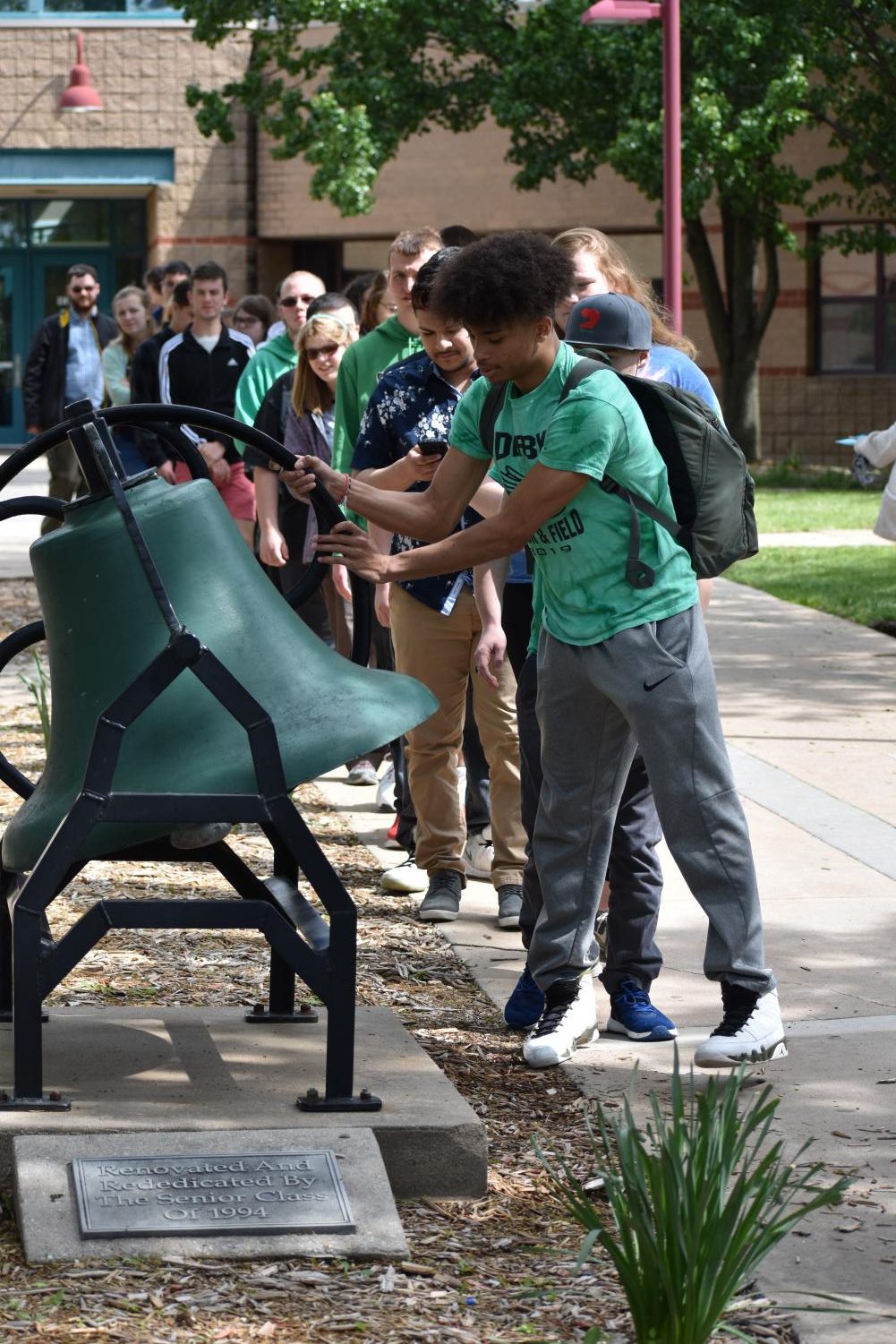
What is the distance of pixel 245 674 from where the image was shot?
385cm

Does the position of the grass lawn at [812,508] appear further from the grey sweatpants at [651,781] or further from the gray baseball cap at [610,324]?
the grey sweatpants at [651,781]

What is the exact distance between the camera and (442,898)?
6016 mm

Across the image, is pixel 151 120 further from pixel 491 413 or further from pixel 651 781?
pixel 651 781

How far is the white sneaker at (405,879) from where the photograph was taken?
6320 millimetres

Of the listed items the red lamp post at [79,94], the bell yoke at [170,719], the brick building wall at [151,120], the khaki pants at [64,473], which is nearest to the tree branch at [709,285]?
→ the brick building wall at [151,120]

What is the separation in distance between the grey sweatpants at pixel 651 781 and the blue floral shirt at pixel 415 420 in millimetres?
1406

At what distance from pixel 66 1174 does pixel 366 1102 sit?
0.62m

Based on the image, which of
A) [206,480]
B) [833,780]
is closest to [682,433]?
[206,480]

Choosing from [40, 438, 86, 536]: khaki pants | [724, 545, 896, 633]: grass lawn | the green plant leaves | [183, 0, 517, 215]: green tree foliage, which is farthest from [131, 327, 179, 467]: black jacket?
[183, 0, 517, 215]: green tree foliage

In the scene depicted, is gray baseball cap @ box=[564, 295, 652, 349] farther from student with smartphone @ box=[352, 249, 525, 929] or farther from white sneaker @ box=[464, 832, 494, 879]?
white sneaker @ box=[464, 832, 494, 879]

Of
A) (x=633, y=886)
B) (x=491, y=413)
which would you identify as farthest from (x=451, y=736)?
(x=491, y=413)

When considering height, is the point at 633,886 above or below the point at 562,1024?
above

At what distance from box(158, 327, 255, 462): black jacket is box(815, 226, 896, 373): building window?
20.5 m

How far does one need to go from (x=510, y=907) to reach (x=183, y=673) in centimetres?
220
